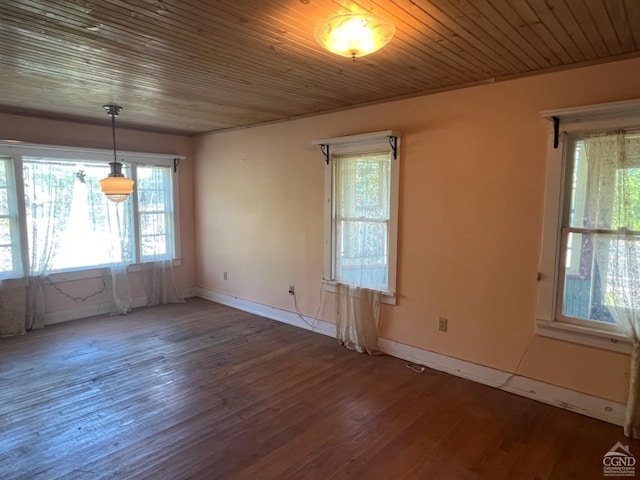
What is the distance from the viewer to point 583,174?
2.77m

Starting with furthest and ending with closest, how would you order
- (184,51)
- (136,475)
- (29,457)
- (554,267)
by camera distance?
1. (554,267)
2. (184,51)
3. (29,457)
4. (136,475)

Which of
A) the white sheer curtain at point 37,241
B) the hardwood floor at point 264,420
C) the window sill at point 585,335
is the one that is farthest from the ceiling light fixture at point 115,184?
the window sill at point 585,335

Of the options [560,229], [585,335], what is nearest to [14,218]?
[560,229]

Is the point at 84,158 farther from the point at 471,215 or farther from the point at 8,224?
the point at 471,215

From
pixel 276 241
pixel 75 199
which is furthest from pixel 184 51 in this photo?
pixel 75 199

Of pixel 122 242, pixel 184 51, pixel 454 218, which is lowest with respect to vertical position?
pixel 122 242

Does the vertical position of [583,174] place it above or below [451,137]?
below

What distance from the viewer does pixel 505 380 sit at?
3135 millimetres

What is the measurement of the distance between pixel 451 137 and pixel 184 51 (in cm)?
219

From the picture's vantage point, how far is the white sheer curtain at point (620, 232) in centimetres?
254

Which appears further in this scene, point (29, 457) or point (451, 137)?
point (451, 137)

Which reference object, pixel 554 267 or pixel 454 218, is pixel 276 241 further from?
pixel 554 267

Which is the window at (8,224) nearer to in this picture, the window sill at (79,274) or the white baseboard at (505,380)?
the window sill at (79,274)

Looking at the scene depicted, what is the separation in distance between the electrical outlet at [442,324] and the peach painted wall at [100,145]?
3.98 metres
